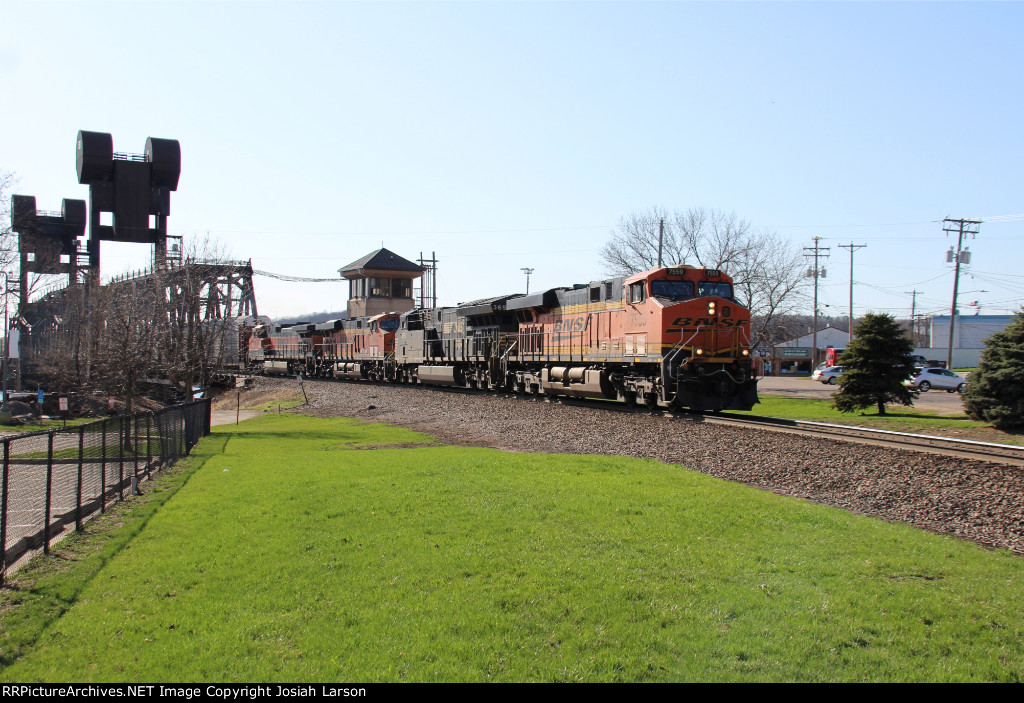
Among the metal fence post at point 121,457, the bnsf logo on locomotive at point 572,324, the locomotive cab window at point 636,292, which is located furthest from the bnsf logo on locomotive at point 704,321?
the metal fence post at point 121,457

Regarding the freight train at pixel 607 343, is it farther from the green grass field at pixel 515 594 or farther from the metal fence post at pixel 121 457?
the metal fence post at pixel 121 457

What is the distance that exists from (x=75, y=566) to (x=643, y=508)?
5971mm

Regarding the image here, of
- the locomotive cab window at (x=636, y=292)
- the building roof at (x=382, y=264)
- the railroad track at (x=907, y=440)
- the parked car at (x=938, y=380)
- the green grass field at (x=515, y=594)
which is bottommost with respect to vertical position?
the green grass field at (x=515, y=594)

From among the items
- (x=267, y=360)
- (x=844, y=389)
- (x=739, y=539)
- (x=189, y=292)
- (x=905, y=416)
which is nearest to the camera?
(x=739, y=539)

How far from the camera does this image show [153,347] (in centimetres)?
2917

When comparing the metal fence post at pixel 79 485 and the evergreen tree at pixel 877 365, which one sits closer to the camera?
the metal fence post at pixel 79 485

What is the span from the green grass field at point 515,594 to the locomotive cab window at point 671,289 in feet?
35.4

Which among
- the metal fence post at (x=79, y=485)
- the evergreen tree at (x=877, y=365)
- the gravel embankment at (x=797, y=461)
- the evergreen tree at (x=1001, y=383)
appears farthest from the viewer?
the evergreen tree at (x=877, y=365)

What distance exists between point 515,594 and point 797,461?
26.3ft

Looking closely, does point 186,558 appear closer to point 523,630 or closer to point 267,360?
point 523,630

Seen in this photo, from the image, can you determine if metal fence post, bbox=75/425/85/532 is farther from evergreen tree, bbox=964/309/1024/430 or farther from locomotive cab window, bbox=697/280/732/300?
evergreen tree, bbox=964/309/1024/430

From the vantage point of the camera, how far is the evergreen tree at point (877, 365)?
76.1 ft

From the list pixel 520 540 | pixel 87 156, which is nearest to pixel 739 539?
pixel 520 540

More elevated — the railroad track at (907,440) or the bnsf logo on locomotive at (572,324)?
the bnsf logo on locomotive at (572,324)
